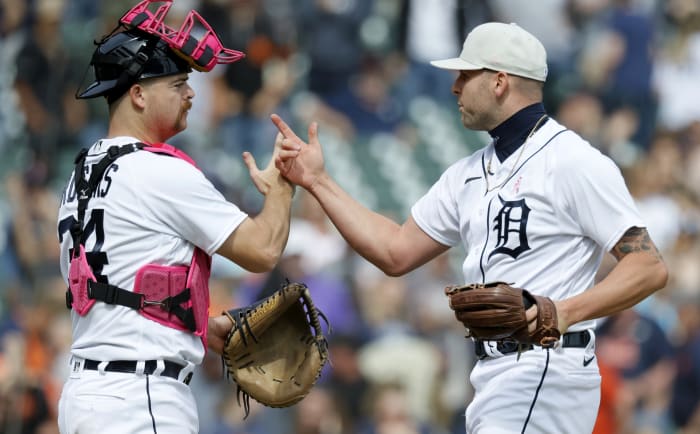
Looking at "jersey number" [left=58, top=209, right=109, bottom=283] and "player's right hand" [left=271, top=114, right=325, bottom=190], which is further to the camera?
"player's right hand" [left=271, top=114, right=325, bottom=190]

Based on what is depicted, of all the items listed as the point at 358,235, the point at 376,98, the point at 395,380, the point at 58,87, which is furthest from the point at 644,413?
the point at 58,87

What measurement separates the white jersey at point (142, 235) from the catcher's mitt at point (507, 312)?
956mm

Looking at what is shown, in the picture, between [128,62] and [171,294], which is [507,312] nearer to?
[171,294]

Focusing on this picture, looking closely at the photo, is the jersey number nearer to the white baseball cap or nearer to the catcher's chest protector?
the catcher's chest protector

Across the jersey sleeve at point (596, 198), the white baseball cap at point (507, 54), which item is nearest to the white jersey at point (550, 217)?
the jersey sleeve at point (596, 198)

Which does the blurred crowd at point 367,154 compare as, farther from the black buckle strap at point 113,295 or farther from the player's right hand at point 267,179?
the black buckle strap at point 113,295

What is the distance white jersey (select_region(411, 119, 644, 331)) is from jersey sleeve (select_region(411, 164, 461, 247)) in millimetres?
272

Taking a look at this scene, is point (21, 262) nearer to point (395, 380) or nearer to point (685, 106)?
point (395, 380)

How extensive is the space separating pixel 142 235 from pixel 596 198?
1.73 meters

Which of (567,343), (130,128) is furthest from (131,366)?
(567,343)

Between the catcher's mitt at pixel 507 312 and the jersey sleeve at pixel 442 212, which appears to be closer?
the catcher's mitt at pixel 507 312

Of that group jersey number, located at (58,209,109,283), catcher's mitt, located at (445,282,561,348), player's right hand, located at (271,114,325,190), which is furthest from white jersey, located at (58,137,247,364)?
catcher's mitt, located at (445,282,561,348)

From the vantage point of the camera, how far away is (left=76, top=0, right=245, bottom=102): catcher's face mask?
462 cm

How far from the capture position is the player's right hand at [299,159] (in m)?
5.25
